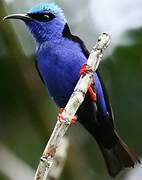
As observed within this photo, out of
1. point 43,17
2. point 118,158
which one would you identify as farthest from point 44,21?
point 118,158

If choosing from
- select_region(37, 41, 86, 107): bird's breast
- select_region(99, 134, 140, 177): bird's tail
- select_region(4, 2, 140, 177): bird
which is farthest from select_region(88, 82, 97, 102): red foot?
select_region(99, 134, 140, 177): bird's tail

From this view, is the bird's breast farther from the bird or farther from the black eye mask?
the black eye mask

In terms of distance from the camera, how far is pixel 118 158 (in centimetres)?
579

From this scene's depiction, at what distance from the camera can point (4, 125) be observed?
289 inches

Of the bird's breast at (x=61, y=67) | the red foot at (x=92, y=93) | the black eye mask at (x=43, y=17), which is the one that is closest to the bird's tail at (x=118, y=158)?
the red foot at (x=92, y=93)

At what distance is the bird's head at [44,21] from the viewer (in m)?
5.94

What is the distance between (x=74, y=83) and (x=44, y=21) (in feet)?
2.11

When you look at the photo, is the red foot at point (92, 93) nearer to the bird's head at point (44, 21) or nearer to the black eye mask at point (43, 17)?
the bird's head at point (44, 21)

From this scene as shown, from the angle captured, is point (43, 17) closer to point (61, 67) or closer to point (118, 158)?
point (61, 67)

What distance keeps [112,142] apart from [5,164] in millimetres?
1031

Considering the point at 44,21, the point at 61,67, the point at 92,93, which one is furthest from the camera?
the point at 44,21

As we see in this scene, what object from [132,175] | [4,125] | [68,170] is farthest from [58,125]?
[4,125]

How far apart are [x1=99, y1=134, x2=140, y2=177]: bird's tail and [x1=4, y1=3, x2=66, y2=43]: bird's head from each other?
1049 mm

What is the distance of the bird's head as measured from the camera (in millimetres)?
5938
